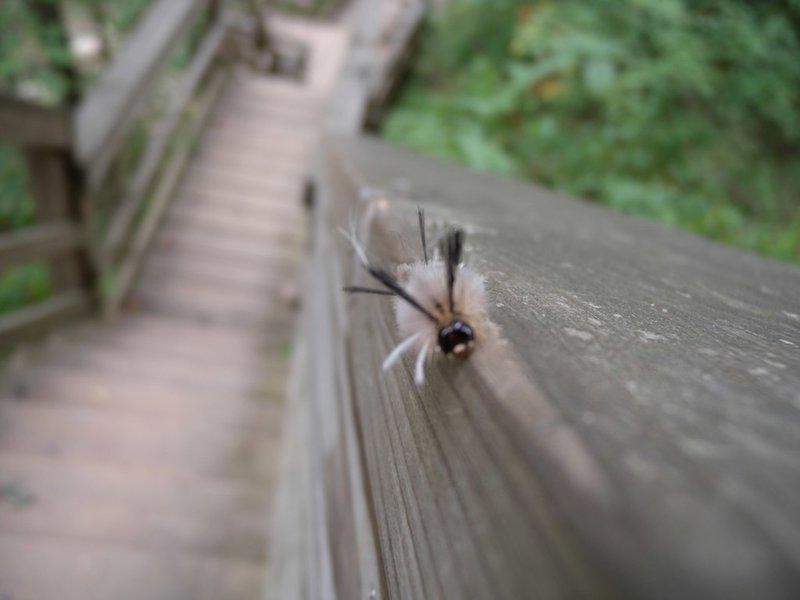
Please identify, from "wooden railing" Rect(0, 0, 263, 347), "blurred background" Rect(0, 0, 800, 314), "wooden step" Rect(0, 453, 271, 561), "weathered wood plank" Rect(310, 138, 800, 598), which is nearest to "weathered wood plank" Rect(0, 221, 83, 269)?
"wooden railing" Rect(0, 0, 263, 347)

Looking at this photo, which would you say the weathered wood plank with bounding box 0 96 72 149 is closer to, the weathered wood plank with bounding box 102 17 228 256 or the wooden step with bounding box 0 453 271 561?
the weathered wood plank with bounding box 102 17 228 256

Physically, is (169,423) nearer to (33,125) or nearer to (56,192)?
(56,192)

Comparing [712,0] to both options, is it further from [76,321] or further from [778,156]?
[76,321]

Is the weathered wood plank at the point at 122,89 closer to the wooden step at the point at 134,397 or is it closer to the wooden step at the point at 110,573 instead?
the wooden step at the point at 134,397

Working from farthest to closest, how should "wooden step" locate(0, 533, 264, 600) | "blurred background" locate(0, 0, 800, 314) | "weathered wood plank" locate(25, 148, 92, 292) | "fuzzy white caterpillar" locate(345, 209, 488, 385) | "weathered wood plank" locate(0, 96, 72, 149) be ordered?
"blurred background" locate(0, 0, 800, 314)
"weathered wood plank" locate(25, 148, 92, 292)
"weathered wood plank" locate(0, 96, 72, 149)
"wooden step" locate(0, 533, 264, 600)
"fuzzy white caterpillar" locate(345, 209, 488, 385)

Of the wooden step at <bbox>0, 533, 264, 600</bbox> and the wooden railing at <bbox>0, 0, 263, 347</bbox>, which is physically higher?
the wooden railing at <bbox>0, 0, 263, 347</bbox>
